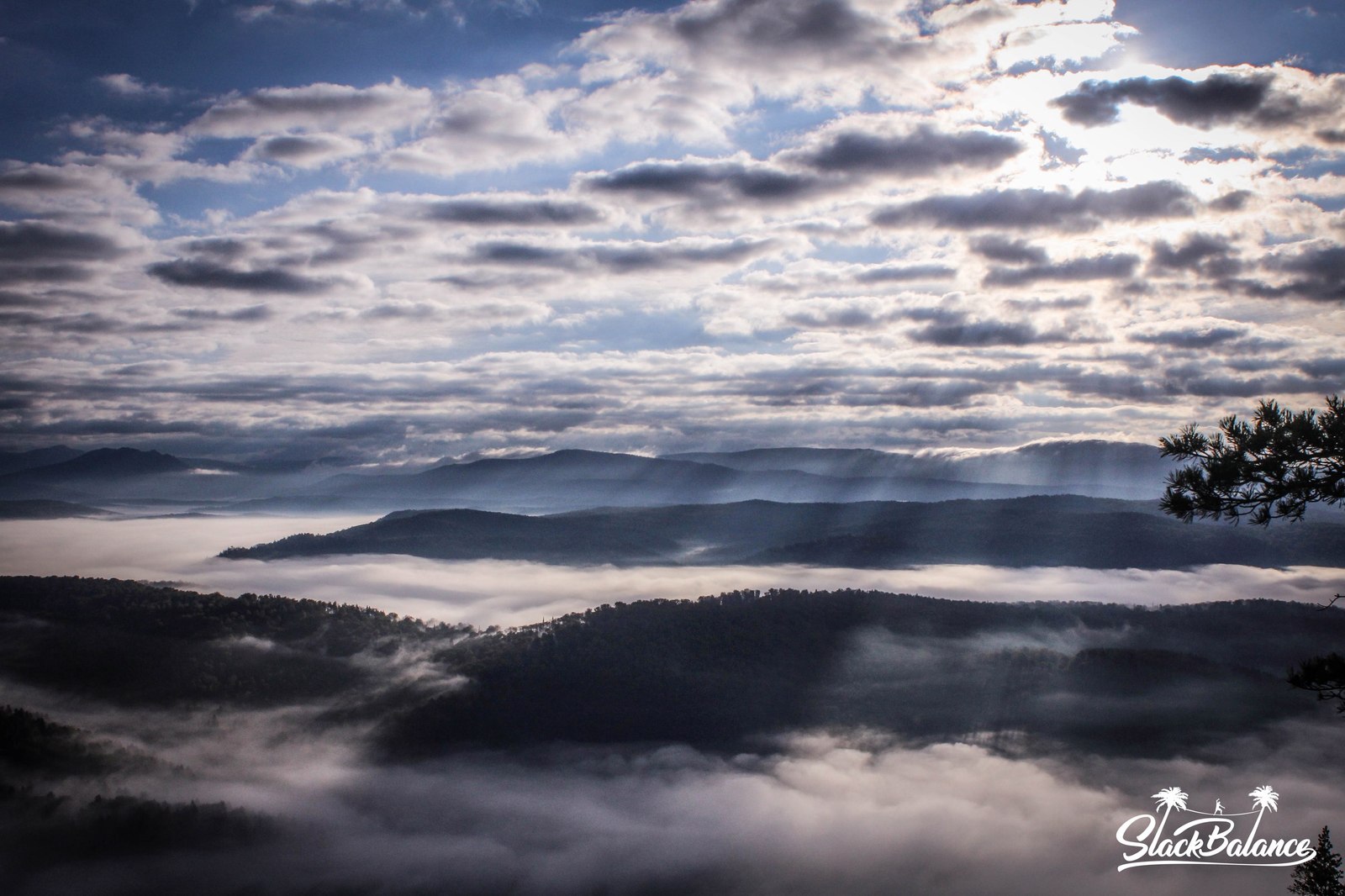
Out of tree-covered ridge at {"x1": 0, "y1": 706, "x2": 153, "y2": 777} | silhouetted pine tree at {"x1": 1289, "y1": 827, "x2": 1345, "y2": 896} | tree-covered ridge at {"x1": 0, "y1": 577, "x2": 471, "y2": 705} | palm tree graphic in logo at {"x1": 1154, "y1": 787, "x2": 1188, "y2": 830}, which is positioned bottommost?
palm tree graphic in logo at {"x1": 1154, "y1": 787, "x2": 1188, "y2": 830}

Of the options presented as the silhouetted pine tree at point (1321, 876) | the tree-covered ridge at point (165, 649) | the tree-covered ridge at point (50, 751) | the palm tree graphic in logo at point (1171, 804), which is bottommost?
the palm tree graphic in logo at point (1171, 804)

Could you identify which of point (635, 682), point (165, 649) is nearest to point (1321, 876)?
point (635, 682)

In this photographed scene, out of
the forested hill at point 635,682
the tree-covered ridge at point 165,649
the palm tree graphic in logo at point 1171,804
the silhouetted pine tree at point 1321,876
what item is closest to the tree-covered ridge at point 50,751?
the forested hill at point 635,682

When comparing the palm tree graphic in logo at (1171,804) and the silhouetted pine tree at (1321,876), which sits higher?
the silhouetted pine tree at (1321,876)

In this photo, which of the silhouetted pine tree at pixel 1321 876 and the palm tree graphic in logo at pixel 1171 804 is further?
the palm tree graphic in logo at pixel 1171 804

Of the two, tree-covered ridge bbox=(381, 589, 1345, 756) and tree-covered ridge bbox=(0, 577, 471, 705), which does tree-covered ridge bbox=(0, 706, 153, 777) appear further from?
tree-covered ridge bbox=(381, 589, 1345, 756)

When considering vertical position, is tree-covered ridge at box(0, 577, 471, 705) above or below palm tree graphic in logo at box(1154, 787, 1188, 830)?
above

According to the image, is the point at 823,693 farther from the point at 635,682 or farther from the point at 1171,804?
the point at 1171,804

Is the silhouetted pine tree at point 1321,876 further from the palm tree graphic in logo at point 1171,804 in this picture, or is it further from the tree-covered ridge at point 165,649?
the tree-covered ridge at point 165,649

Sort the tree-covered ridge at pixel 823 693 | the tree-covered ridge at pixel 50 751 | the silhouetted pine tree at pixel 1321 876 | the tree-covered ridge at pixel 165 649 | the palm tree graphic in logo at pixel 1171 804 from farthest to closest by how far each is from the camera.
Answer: the tree-covered ridge at pixel 165 649, the tree-covered ridge at pixel 823 693, the tree-covered ridge at pixel 50 751, the palm tree graphic in logo at pixel 1171 804, the silhouetted pine tree at pixel 1321 876

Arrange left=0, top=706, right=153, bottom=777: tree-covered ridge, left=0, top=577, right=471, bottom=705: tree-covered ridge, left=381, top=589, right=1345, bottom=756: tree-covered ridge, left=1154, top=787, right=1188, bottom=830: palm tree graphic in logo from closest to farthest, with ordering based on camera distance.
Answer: left=1154, top=787, right=1188, bottom=830: palm tree graphic in logo, left=0, top=706, right=153, bottom=777: tree-covered ridge, left=381, top=589, right=1345, bottom=756: tree-covered ridge, left=0, top=577, right=471, bottom=705: tree-covered ridge

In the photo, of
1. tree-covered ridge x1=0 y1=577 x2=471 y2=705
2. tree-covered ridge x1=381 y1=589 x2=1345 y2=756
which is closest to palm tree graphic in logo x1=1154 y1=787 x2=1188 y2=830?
tree-covered ridge x1=381 y1=589 x2=1345 y2=756

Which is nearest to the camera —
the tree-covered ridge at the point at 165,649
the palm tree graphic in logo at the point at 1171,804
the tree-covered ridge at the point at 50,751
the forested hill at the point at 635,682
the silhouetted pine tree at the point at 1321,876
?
the silhouetted pine tree at the point at 1321,876

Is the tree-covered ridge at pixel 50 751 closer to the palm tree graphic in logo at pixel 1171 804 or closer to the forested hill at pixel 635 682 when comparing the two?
the forested hill at pixel 635 682
